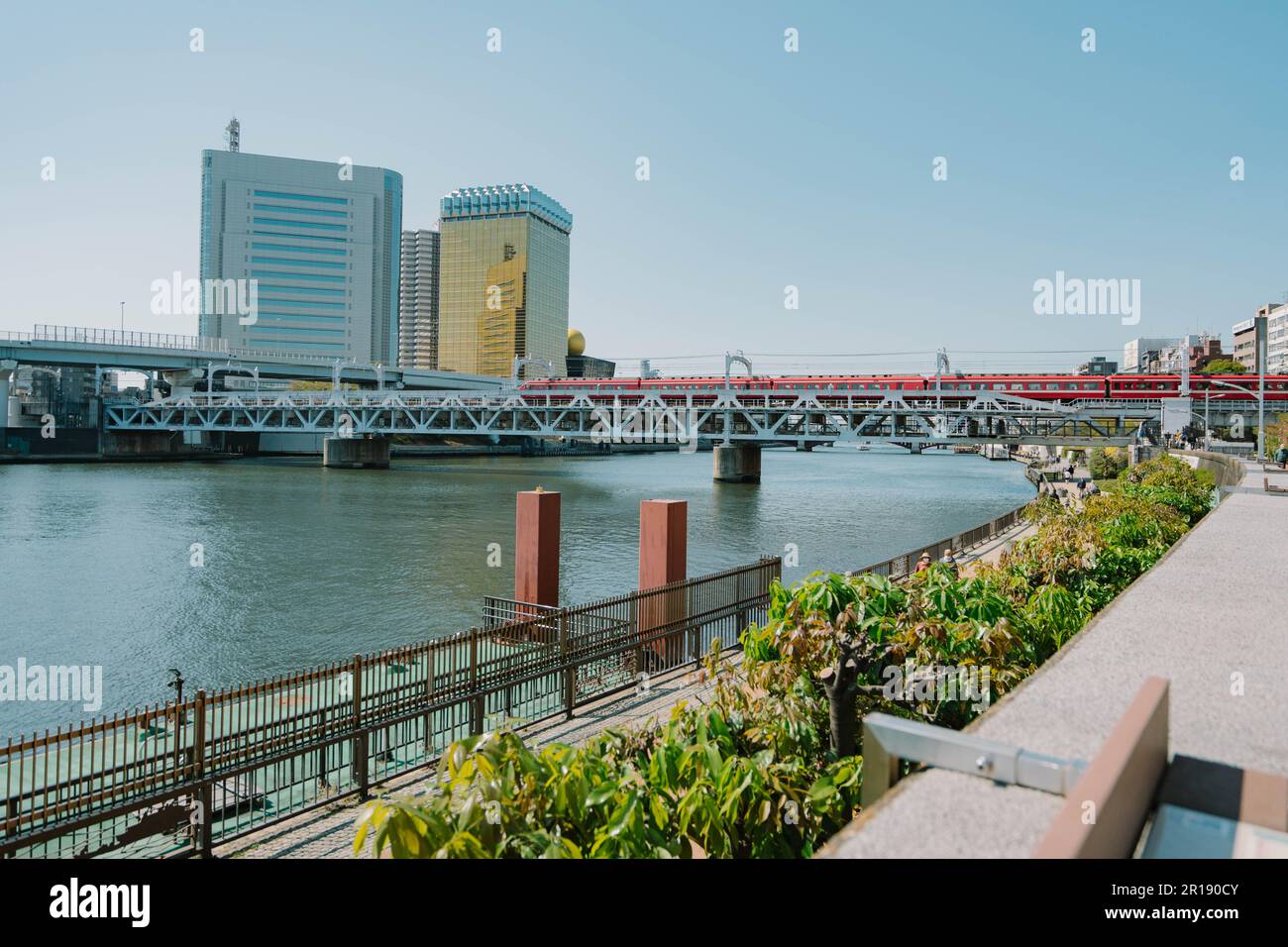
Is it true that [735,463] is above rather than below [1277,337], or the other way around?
below

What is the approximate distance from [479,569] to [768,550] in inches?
523

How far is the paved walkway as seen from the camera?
9078 millimetres

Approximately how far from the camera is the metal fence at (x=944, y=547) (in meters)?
21.5

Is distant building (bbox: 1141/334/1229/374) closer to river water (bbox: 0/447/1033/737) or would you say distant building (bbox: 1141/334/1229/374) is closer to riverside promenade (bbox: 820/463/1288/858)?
river water (bbox: 0/447/1033/737)

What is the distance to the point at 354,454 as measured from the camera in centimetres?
9806

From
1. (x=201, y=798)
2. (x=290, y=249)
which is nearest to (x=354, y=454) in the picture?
(x=290, y=249)

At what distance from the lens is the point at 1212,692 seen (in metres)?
5.75

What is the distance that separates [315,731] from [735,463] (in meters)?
72.5

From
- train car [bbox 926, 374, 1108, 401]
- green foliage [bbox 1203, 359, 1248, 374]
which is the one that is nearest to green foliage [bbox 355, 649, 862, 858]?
train car [bbox 926, 374, 1108, 401]

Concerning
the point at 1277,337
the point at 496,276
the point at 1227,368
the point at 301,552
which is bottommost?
the point at 301,552

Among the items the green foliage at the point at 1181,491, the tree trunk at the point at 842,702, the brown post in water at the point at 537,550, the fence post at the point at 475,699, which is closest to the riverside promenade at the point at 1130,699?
the tree trunk at the point at 842,702

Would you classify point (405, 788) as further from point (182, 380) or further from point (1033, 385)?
point (182, 380)
